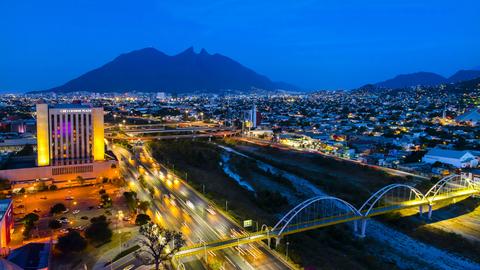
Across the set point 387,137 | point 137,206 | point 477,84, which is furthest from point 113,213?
point 477,84

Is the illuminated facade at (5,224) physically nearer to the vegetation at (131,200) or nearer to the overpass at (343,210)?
the vegetation at (131,200)

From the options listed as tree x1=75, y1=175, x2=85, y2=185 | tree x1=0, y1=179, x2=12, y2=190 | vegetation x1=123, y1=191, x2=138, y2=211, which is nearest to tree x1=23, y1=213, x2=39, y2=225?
vegetation x1=123, y1=191, x2=138, y2=211

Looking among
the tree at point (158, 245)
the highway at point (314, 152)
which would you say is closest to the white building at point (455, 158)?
the highway at point (314, 152)

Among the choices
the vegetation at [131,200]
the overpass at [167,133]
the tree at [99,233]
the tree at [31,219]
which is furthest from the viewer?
the overpass at [167,133]

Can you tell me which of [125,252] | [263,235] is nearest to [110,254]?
[125,252]

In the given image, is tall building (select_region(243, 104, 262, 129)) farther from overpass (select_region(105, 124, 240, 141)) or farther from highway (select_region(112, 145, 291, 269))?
highway (select_region(112, 145, 291, 269))
